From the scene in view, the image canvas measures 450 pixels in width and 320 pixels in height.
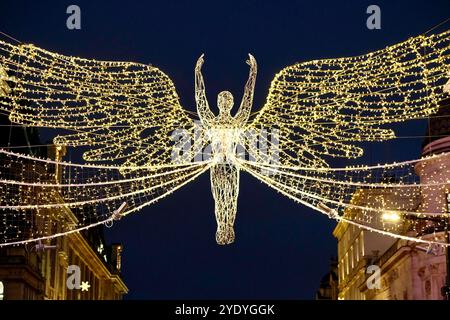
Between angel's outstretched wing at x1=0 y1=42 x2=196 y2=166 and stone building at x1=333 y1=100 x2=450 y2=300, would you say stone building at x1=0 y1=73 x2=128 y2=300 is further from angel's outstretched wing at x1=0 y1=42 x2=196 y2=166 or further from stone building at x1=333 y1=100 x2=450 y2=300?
stone building at x1=333 y1=100 x2=450 y2=300

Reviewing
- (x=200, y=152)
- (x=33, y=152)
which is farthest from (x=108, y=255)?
(x=200, y=152)

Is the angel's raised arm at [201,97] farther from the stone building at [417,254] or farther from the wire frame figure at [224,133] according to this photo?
the stone building at [417,254]

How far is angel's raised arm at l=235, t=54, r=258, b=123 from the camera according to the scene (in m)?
17.2

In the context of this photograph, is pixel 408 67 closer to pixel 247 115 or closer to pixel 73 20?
pixel 247 115

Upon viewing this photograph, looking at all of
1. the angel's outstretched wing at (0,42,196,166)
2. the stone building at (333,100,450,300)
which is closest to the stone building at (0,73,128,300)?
the angel's outstretched wing at (0,42,196,166)

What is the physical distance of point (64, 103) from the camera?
16.8 m

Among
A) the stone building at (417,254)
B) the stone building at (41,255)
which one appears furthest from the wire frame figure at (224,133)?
the stone building at (417,254)

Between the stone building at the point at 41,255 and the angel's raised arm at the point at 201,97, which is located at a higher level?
the angel's raised arm at the point at 201,97

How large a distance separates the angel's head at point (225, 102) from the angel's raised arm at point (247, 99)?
210mm

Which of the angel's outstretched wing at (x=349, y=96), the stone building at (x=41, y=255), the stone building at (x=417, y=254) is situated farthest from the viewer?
the stone building at (x=417, y=254)

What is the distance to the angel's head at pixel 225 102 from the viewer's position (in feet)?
56.6

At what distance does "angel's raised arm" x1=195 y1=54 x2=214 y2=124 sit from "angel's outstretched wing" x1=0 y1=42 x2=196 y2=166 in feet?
1.23

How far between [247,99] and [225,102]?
430 mm
